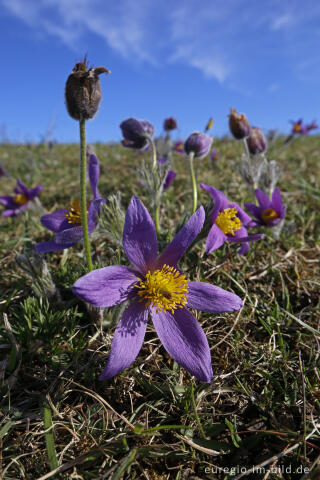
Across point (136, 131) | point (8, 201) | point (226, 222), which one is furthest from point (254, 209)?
point (8, 201)

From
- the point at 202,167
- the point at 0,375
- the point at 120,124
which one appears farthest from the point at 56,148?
the point at 0,375

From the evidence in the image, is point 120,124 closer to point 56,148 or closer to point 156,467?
point 156,467

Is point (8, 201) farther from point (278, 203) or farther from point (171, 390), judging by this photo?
point (171, 390)

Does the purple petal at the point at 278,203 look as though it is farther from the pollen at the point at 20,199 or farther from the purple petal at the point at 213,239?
the pollen at the point at 20,199

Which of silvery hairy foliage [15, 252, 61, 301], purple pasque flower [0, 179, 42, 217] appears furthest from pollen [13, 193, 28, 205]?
silvery hairy foliage [15, 252, 61, 301]

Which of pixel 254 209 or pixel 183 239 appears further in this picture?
pixel 254 209

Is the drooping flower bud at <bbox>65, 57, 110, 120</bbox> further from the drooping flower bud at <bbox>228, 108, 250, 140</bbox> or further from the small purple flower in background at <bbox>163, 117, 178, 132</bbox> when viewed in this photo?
the small purple flower in background at <bbox>163, 117, 178, 132</bbox>

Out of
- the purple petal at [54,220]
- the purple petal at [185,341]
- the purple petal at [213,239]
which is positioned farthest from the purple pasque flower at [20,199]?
the purple petal at [185,341]
